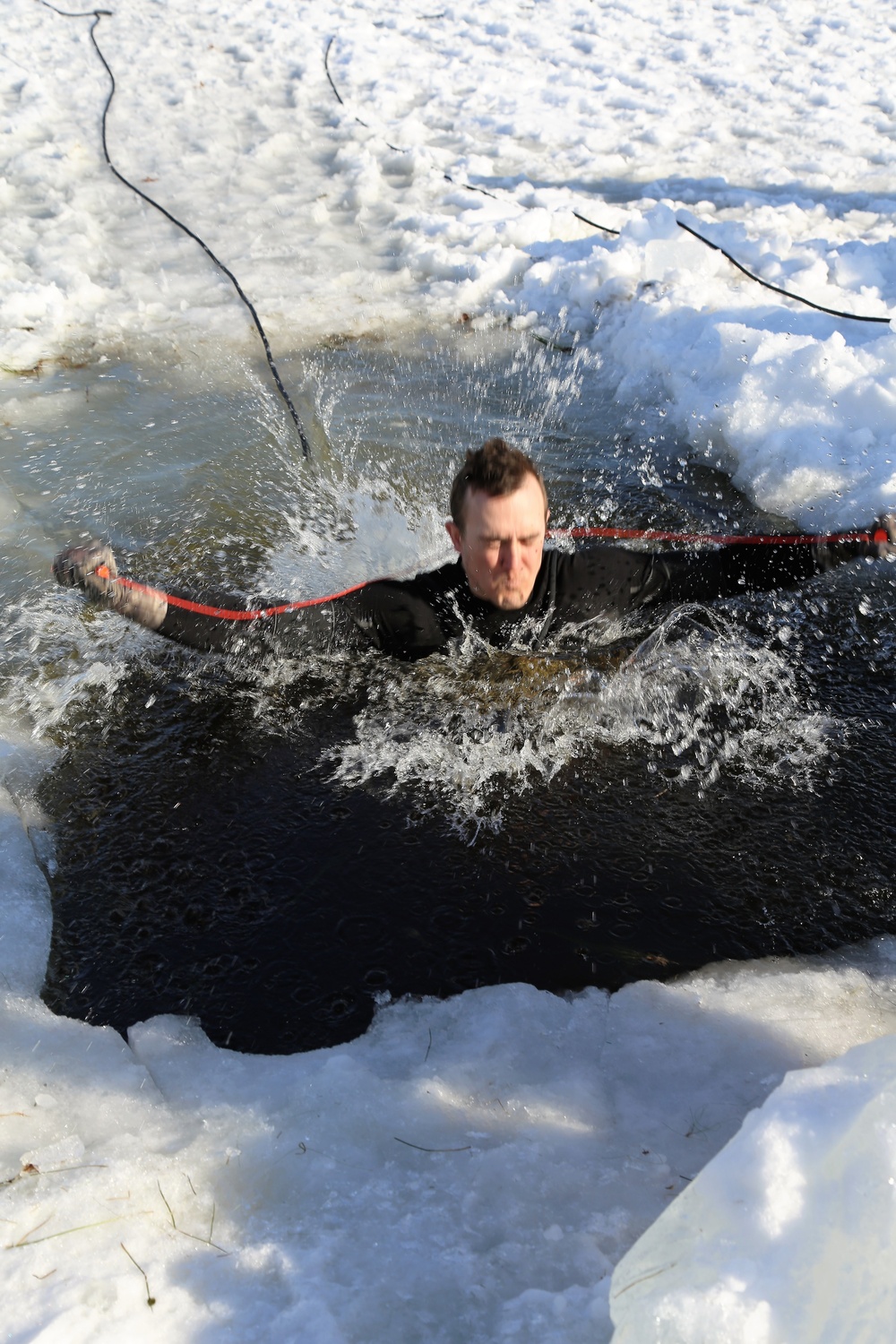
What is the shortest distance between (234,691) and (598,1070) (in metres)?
1.86

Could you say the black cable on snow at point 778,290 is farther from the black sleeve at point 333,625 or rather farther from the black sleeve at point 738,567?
the black sleeve at point 333,625

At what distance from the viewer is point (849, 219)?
7297mm

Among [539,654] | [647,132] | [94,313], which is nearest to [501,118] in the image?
[647,132]

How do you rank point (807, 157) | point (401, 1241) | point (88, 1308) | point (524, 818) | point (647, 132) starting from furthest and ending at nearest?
point (647, 132) → point (807, 157) → point (524, 818) → point (401, 1241) → point (88, 1308)

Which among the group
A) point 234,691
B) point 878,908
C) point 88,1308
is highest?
point 878,908

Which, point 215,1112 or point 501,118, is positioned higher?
point 501,118

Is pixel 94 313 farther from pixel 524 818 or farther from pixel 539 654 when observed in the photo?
pixel 524 818

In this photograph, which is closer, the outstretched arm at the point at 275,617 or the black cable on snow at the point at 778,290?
the outstretched arm at the point at 275,617

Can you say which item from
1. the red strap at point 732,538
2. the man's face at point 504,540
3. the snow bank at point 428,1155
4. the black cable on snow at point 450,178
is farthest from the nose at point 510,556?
the black cable on snow at point 450,178

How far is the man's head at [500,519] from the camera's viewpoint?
2.85 metres

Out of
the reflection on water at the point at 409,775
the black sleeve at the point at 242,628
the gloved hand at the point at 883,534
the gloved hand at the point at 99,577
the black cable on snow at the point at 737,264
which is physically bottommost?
the reflection on water at the point at 409,775

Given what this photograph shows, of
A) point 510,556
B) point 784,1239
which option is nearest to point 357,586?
point 510,556

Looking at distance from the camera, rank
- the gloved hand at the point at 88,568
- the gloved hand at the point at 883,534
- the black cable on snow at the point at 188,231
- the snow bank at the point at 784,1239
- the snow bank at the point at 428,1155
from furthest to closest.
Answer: the black cable on snow at the point at 188,231 < the gloved hand at the point at 883,534 < the gloved hand at the point at 88,568 < the snow bank at the point at 428,1155 < the snow bank at the point at 784,1239

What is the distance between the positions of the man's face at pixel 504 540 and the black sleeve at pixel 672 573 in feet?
0.72
